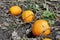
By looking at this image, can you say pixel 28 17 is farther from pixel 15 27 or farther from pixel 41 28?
pixel 41 28

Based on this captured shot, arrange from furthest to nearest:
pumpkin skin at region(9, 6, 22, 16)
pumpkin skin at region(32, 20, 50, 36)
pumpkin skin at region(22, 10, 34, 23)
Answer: pumpkin skin at region(9, 6, 22, 16) → pumpkin skin at region(22, 10, 34, 23) → pumpkin skin at region(32, 20, 50, 36)

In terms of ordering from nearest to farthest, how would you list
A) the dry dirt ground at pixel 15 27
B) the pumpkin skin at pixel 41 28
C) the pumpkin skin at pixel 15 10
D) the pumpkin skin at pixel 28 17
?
the pumpkin skin at pixel 41 28 → the dry dirt ground at pixel 15 27 → the pumpkin skin at pixel 28 17 → the pumpkin skin at pixel 15 10

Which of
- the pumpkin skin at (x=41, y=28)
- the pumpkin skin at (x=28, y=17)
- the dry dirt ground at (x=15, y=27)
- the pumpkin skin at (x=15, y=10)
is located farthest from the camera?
the pumpkin skin at (x=15, y=10)

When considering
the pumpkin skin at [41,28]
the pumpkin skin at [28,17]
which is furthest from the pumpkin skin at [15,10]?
the pumpkin skin at [41,28]

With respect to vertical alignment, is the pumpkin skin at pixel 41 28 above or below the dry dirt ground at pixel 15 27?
above

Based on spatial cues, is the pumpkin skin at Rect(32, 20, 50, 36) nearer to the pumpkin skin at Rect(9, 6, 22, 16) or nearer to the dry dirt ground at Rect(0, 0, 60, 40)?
the dry dirt ground at Rect(0, 0, 60, 40)

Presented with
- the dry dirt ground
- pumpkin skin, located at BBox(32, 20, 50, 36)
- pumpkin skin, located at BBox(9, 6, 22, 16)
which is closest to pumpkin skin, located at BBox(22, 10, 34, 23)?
the dry dirt ground

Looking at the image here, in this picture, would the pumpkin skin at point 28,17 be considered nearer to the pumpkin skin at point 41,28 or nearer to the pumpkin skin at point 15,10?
the pumpkin skin at point 15,10

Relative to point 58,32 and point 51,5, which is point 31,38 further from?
point 51,5

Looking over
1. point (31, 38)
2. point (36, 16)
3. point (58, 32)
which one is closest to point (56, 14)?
point (36, 16)

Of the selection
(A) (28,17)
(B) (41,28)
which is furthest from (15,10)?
(B) (41,28)

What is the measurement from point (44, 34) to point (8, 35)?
54 centimetres

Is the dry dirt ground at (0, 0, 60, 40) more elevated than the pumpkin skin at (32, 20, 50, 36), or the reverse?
the pumpkin skin at (32, 20, 50, 36)

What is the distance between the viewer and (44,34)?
3039mm
